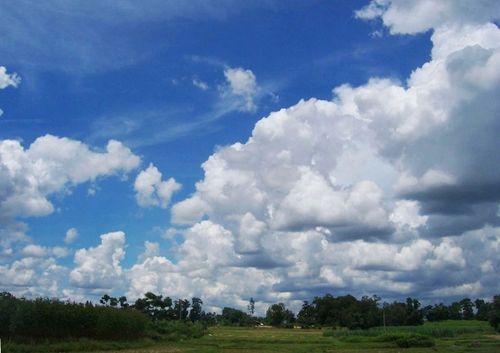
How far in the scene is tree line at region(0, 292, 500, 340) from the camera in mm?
62594

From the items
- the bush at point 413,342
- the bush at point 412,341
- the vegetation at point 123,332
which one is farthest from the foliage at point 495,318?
the bush at point 413,342

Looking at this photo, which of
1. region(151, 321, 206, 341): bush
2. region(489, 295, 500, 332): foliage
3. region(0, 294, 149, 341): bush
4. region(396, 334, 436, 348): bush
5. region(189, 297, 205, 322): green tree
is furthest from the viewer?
region(189, 297, 205, 322): green tree

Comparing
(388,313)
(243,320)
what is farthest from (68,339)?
(243,320)

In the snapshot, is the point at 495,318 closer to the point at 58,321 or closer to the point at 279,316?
the point at 279,316

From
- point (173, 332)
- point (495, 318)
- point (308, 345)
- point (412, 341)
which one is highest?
point (495, 318)

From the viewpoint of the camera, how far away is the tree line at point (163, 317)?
6259 centimetres

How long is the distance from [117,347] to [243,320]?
130948mm

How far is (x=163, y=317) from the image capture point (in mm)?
139875

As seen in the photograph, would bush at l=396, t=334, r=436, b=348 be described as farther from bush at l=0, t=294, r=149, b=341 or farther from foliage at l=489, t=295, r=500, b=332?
foliage at l=489, t=295, r=500, b=332

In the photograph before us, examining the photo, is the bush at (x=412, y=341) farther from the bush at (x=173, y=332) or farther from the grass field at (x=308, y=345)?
the bush at (x=173, y=332)

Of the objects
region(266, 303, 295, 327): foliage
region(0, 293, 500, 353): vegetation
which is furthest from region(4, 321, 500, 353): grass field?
region(266, 303, 295, 327): foliage

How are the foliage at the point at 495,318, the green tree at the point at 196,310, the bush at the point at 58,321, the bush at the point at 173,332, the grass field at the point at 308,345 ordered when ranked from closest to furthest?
the grass field at the point at 308,345, the bush at the point at 58,321, the bush at the point at 173,332, the foliage at the point at 495,318, the green tree at the point at 196,310

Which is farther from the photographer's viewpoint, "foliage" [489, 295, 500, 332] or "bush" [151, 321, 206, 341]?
"foliage" [489, 295, 500, 332]

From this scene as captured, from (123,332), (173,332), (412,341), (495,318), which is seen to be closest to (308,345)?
(412,341)
